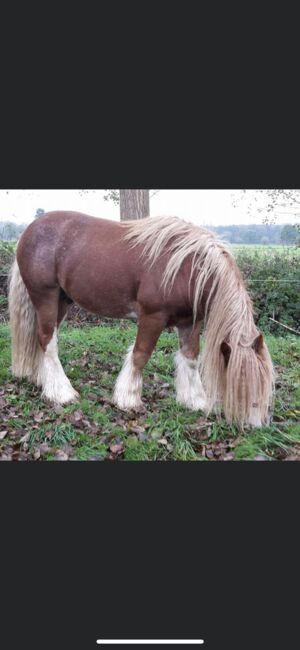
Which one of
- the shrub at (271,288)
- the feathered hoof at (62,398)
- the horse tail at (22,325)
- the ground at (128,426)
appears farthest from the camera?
the shrub at (271,288)

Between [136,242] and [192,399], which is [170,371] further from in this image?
[136,242]

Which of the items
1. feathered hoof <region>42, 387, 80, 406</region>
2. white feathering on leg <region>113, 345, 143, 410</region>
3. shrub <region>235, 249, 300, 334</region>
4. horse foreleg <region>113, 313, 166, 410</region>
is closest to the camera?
horse foreleg <region>113, 313, 166, 410</region>

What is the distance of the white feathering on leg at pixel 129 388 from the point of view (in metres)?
4.20

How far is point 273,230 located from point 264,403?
4.06 m

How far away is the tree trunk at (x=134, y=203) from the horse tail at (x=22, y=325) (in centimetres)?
220

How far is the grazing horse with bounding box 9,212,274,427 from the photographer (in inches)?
144

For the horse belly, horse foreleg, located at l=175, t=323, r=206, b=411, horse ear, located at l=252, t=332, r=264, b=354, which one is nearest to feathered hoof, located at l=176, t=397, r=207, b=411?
horse foreleg, located at l=175, t=323, r=206, b=411

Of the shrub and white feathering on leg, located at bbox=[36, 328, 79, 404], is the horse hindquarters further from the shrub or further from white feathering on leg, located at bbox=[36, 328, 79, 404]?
the shrub

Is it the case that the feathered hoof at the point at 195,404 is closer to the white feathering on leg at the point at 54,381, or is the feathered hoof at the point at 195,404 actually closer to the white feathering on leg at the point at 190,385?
the white feathering on leg at the point at 190,385

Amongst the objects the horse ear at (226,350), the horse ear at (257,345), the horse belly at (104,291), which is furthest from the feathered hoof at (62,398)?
the horse ear at (257,345)

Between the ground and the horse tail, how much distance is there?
11.1 inches

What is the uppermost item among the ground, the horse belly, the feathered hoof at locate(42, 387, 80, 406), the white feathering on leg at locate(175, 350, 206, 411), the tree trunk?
the tree trunk

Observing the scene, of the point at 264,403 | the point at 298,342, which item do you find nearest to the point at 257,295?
the point at 298,342

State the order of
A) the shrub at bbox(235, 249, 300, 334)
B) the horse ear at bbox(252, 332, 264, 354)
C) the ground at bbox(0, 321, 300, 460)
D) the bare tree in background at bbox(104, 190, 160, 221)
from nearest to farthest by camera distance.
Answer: the ground at bbox(0, 321, 300, 460) → the horse ear at bbox(252, 332, 264, 354) → the bare tree in background at bbox(104, 190, 160, 221) → the shrub at bbox(235, 249, 300, 334)
